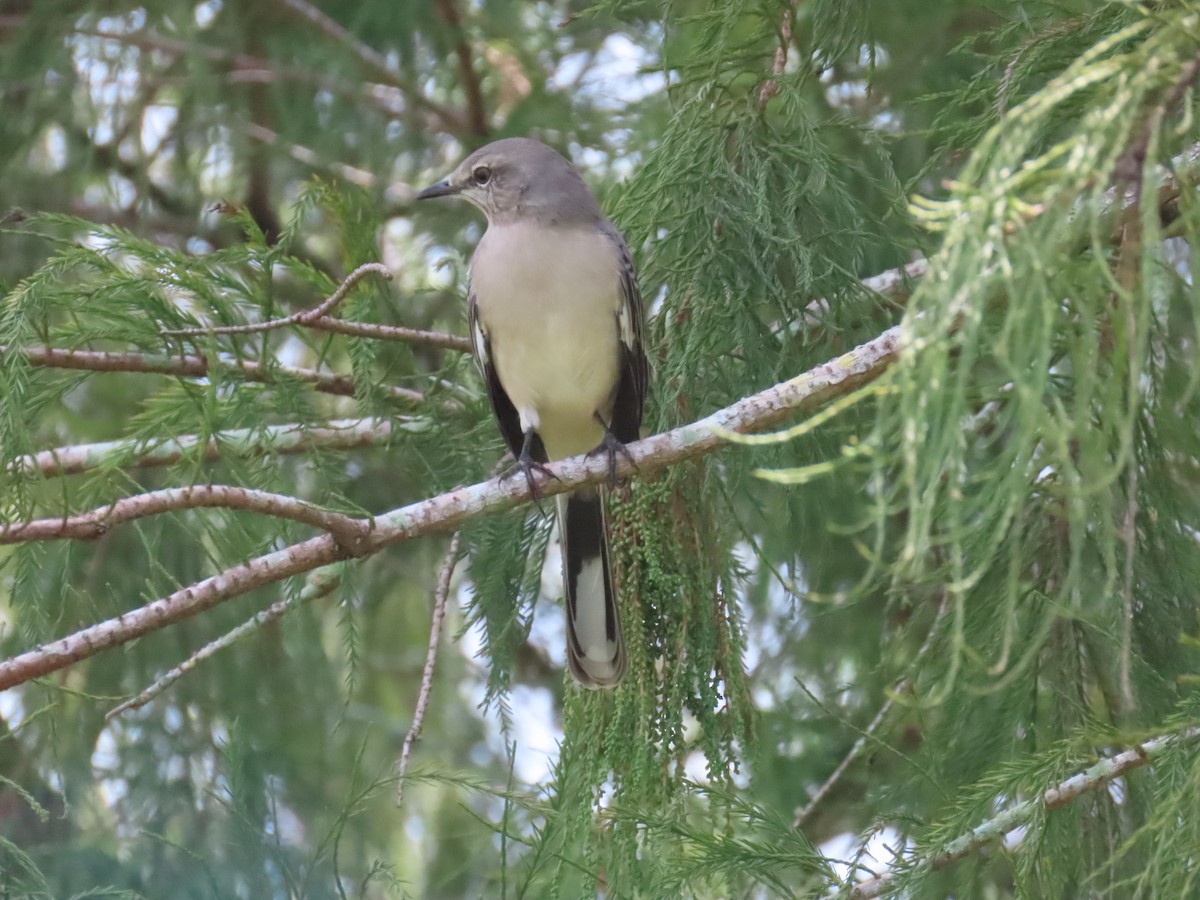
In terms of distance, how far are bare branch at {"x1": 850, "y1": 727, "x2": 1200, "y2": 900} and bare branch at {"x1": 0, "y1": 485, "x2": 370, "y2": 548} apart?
1.34 m

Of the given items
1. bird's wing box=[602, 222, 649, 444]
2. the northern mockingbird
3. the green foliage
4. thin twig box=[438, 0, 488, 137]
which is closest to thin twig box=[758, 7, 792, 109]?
the green foliage

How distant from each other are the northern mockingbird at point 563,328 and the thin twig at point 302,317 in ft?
3.12

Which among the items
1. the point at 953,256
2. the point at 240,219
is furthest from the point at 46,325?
the point at 953,256

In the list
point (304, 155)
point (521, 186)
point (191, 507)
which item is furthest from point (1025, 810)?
point (304, 155)

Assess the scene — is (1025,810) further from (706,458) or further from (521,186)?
(521,186)

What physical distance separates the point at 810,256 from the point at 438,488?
58.5 inches

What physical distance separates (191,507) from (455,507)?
61cm

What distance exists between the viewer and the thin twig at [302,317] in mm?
3213

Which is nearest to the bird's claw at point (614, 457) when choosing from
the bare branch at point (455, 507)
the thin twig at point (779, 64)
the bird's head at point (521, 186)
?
the bare branch at point (455, 507)

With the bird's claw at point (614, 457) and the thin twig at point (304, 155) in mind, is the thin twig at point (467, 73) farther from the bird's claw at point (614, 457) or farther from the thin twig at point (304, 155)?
the bird's claw at point (614, 457)

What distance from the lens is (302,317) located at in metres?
3.32

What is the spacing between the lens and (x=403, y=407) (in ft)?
14.5

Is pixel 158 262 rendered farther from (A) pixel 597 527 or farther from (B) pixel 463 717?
(B) pixel 463 717

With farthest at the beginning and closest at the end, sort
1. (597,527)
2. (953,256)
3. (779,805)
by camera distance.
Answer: (779,805) < (597,527) < (953,256)
